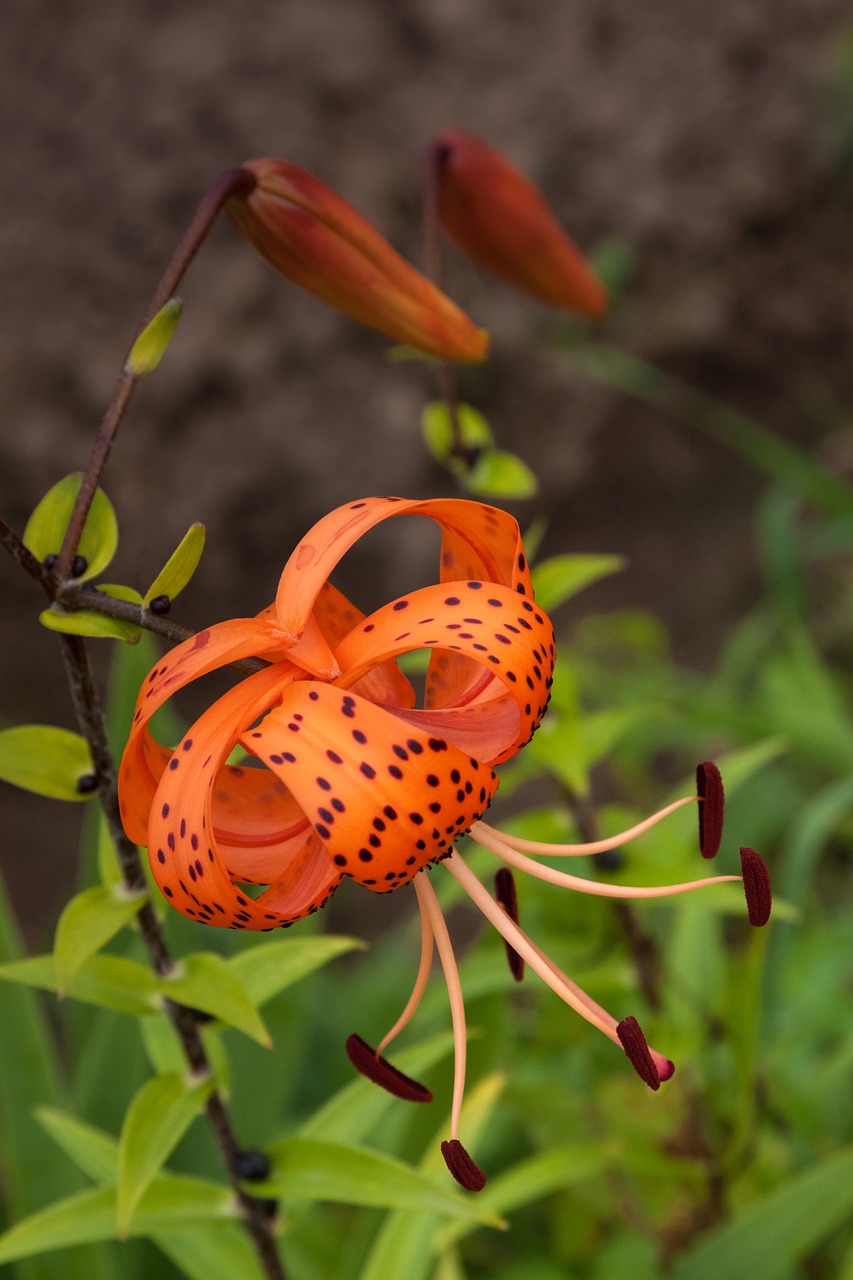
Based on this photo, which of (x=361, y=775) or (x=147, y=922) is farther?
(x=147, y=922)

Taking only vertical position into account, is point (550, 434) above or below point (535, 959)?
below

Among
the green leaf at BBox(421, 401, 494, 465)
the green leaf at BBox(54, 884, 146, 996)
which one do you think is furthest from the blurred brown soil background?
the green leaf at BBox(54, 884, 146, 996)

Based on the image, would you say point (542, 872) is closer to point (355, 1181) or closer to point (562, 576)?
point (355, 1181)

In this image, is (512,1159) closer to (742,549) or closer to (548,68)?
(742,549)

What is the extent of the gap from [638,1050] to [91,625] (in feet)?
1.01

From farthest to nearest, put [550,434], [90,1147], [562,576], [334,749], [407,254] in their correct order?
[550,434] < [407,254] < [562,576] < [90,1147] < [334,749]

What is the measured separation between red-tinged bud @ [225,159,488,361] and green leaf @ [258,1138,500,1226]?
47 cm

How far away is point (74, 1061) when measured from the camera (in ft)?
4.41

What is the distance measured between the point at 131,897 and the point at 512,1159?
0.87 m

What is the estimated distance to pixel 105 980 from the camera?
0.69 m

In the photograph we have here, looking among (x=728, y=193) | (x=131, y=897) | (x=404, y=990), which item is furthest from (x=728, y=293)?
(x=131, y=897)

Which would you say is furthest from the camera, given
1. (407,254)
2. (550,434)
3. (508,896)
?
(550,434)

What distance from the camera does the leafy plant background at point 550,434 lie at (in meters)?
1.14

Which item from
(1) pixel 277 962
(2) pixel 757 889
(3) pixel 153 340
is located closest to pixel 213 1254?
(1) pixel 277 962
